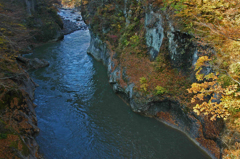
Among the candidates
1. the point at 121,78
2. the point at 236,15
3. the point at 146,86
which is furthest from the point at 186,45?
the point at 121,78

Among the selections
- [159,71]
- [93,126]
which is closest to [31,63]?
[93,126]

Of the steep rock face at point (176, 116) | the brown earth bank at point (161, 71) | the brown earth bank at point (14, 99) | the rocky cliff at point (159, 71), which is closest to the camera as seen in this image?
the brown earth bank at point (14, 99)

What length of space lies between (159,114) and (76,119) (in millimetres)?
8271

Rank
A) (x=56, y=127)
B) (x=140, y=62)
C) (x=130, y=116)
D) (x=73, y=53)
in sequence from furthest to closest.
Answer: (x=73, y=53) < (x=140, y=62) < (x=130, y=116) < (x=56, y=127)

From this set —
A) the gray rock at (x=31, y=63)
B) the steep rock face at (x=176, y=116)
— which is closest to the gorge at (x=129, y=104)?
the steep rock face at (x=176, y=116)

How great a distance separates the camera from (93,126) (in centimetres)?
1449

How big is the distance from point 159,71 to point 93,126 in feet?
28.1

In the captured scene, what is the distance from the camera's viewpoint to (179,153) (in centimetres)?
1195

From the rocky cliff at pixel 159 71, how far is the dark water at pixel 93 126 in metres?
1.14

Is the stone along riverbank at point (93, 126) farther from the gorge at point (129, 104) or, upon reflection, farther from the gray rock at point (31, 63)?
the gray rock at point (31, 63)

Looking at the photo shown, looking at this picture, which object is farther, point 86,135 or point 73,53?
point 73,53

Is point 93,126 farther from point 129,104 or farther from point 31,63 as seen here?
point 31,63

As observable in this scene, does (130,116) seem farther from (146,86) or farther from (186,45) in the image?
(186,45)

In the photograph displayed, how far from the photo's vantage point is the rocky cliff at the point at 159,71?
12586 mm
